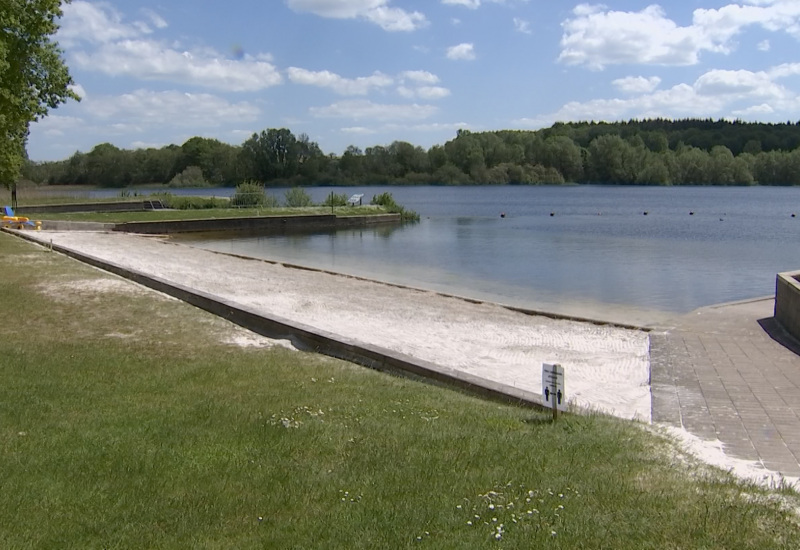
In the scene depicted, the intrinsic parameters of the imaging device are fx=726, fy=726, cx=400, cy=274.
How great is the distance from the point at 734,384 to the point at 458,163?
13668 cm

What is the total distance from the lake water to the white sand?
3.65m

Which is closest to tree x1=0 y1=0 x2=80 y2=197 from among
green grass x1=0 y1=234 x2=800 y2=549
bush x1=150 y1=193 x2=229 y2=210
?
green grass x1=0 y1=234 x2=800 y2=549

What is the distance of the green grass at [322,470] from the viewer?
4039 millimetres

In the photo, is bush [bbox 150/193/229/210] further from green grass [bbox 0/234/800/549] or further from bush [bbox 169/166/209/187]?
bush [bbox 169/166/209/187]

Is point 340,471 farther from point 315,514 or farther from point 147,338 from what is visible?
point 147,338

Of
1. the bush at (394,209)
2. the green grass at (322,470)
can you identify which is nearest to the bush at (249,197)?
the bush at (394,209)

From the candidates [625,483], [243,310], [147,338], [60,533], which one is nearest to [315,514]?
[60,533]

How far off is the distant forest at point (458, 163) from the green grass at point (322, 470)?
4809 inches

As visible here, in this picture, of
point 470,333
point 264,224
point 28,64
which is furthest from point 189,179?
point 470,333

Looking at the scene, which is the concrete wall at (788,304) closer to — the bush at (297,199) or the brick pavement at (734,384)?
the brick pavement at (734,384)

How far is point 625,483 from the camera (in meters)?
4.86

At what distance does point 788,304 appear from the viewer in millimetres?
12117

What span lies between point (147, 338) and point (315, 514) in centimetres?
625

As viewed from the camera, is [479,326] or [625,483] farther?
[479,326]
